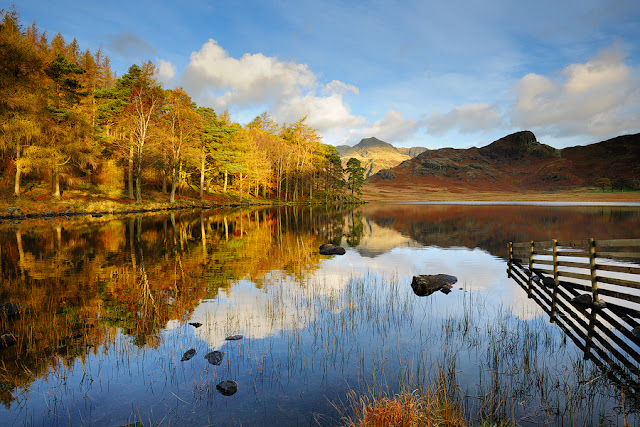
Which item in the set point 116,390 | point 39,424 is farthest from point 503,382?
point 39,424

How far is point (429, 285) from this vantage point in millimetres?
13086

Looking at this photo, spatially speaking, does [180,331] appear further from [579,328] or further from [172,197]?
[172,197]

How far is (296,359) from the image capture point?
23.7 ft

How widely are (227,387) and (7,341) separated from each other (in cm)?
575

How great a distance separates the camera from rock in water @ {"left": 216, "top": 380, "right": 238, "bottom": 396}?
5898mm

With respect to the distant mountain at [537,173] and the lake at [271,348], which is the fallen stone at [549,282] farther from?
the distant mountain at [537,173]

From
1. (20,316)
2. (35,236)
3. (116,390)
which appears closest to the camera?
(116,390)

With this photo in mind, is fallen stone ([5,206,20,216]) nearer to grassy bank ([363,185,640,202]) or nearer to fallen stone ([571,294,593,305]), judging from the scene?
fallen stone ([571,294,593,305])

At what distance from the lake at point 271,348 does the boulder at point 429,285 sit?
0.45 metres

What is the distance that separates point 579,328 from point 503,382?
446cm

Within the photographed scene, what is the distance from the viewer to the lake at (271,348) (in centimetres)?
550

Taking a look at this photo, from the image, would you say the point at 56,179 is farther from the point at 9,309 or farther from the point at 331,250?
the point at 9,309

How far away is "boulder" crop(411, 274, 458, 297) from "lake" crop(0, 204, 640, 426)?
1.47 feet

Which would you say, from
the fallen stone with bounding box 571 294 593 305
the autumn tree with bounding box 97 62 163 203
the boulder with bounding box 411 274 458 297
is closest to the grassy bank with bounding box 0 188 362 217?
the autumn tree with bounding box 97 62 163 203
